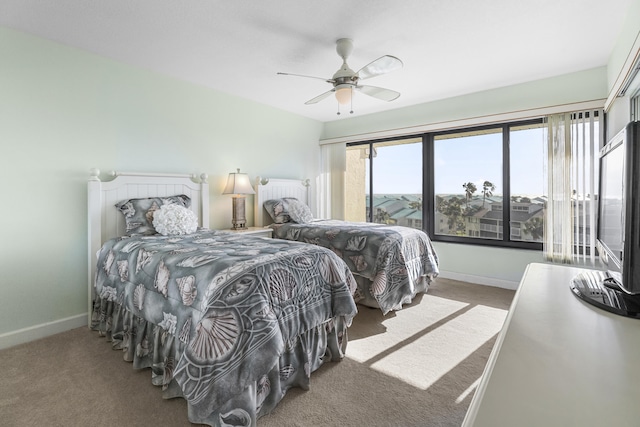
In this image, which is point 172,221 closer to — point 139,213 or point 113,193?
point 139,213

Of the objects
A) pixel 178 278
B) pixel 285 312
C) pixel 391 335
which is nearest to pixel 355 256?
pixel 391 335

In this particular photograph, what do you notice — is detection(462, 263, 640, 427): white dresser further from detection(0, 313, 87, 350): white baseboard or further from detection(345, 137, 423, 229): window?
detection(345, 137, 423, 229): window

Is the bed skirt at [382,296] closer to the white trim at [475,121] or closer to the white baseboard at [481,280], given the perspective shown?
the white baseboard at [481,280]

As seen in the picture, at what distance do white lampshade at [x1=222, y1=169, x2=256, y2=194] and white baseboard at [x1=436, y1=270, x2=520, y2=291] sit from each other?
2.84 m

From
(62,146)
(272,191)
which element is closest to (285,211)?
(272,191)

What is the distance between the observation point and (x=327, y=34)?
8.15 feet

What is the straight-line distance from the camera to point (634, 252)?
2.91 feet

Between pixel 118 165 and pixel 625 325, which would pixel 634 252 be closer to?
pixel 625 325

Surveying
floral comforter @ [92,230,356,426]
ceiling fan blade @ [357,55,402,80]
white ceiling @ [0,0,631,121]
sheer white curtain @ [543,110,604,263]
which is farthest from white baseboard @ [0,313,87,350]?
sheer white curtain @ [543,110,604,263]

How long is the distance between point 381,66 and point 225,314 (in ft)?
6.82

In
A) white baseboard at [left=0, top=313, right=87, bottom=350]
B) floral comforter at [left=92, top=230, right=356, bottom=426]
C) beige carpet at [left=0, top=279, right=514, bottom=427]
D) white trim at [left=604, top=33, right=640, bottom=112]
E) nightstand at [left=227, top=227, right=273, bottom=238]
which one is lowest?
beige carpet at [left=0, top=279, right=514, bottom=427]

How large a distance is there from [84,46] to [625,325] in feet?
12.5

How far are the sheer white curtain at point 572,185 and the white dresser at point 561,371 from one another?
2.99m

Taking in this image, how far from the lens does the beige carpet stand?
5.28 ft
